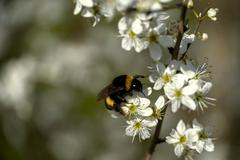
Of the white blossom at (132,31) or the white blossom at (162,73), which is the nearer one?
the white blossom at (132,31)

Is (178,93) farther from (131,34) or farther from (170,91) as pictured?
(131,34)

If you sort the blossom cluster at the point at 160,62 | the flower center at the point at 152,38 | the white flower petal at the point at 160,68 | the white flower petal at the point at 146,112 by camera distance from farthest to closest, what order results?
the white flower petal at the point at 146,112 → the white flower petal at the point at 160,68 → the flower center at the point at 152,38 → the blossom cluster at the point at 160,62

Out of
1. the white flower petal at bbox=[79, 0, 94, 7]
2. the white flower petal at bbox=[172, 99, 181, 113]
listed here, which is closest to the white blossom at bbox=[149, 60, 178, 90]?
the white flower petal at bbox=[172, 99, 181, 113]

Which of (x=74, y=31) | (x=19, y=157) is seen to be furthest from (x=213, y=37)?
(x=19, y=157)

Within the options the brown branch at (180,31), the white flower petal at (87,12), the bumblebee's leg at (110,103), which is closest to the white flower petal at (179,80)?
the brown branch at (180,31)

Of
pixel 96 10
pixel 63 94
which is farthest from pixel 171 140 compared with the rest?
pixel 63 94

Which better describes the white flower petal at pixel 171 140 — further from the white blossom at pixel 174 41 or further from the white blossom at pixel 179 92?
the white blossom at pixel 174 41
